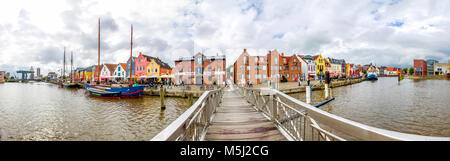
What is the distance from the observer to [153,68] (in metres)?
42.8

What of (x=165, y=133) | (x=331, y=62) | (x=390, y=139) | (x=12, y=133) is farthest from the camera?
(x=331, y=62)

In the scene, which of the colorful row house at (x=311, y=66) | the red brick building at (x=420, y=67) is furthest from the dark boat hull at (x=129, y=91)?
the red brick building at (x=420, y=67)

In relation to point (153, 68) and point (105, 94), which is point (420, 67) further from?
point (105, 94)

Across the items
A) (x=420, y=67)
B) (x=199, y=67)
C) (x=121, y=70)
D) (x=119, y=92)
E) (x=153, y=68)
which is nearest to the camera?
(x=119, y=92)

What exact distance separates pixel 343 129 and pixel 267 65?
40.7 m

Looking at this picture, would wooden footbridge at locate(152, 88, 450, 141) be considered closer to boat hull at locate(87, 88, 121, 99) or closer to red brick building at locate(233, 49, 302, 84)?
boat hull at locate(87, 88, 121, 99)

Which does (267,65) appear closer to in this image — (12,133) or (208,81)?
(208,81)

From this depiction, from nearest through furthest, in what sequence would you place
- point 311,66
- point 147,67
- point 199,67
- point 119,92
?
point 119,92, point 199,67, point 147,67, point 311,66

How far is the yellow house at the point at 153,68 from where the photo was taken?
42.4 metres

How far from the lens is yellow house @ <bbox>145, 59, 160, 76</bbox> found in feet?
139

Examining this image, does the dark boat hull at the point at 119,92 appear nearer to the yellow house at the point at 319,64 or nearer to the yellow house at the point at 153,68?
the yellow house at the point at 153,68

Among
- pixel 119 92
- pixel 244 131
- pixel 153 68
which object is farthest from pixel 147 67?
pixel 244 131
